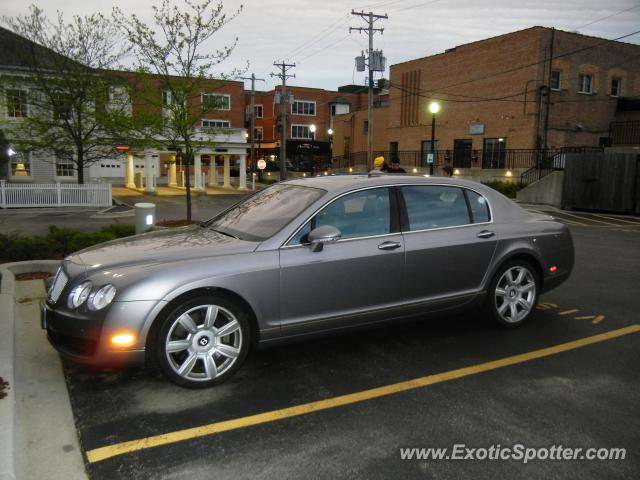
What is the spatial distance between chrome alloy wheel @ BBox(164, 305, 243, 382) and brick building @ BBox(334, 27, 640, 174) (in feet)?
94.0

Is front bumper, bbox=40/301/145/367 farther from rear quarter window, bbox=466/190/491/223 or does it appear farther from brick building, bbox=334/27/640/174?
brick building, bbox=334/27/640/174

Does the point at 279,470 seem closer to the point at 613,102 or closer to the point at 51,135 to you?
the point at 51,135

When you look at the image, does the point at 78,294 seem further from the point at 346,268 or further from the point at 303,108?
the point at 303,108

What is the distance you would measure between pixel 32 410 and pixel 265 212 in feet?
7.95

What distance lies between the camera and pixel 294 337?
436 centimetres

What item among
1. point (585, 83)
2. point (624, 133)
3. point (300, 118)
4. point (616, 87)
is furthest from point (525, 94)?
point (300, 118)

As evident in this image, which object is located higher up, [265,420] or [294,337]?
[294,337]

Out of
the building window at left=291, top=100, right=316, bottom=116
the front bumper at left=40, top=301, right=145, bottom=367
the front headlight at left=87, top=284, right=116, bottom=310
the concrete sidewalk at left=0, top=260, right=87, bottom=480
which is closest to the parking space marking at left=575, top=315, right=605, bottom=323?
the front bumper at left=40, top=301, right=145, bottom=367

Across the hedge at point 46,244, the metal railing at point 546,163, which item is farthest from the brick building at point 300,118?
the hedge at point 46,244

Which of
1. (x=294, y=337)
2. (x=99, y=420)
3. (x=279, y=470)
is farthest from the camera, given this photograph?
(x=294, y=337)

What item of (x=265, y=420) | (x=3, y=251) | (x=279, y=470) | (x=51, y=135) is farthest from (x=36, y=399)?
(x=51, y=135)

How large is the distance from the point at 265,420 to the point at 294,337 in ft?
2.90

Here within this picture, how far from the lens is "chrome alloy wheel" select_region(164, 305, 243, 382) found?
3.93 m

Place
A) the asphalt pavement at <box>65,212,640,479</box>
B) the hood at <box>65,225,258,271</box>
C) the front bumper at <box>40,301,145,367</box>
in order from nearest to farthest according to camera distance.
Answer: the asphalt pavement at <box>65,212,640,479</box>, the front bumper at <box>40,301,145,367</box>, the hood at <box>65,225,258,271</box>
